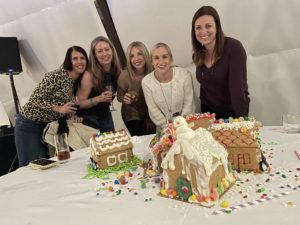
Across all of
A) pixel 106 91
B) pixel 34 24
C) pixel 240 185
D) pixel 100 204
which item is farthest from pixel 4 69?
pixel 240 185

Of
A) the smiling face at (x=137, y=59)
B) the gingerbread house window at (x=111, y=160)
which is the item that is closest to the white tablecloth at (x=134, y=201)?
the gingerbread house window at (x=111, y=160)

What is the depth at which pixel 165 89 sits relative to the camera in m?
2.38

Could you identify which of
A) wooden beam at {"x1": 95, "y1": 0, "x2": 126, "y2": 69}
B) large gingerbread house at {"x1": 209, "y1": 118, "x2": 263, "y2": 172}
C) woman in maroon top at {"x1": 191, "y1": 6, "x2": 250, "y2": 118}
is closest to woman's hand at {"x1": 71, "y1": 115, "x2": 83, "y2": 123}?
wooden beam at {"x1": 95, "y1": 0, "x2": 126, "y2": 69}

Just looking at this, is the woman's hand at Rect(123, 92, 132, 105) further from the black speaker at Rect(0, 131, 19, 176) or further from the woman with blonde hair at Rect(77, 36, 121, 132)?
the black speaker at Rect(0, 131, 19, 176)

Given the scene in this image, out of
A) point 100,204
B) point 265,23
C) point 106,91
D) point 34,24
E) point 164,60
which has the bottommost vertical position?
point 100,204

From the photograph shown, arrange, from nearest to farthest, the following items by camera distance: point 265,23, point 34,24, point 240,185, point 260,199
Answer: point 260,199, point 240,185, point 265,23, point 34,24

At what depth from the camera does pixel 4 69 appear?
390 cm

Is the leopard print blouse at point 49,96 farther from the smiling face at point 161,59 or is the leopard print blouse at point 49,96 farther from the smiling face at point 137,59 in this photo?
the smiling face at point 161,59

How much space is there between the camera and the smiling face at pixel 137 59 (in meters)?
2.54

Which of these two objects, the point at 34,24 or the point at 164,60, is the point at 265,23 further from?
the point at 34,24

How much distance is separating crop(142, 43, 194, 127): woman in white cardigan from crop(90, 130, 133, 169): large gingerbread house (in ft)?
2.35

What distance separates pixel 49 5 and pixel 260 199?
3.23 meters

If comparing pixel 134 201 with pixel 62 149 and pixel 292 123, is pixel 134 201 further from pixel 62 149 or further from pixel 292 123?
pixel 292 123

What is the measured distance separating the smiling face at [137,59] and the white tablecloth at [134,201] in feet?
3.96
